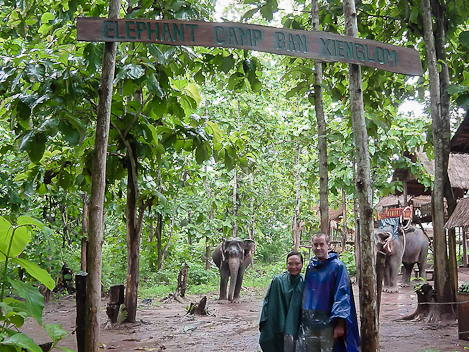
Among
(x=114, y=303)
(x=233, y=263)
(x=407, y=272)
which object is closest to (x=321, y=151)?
(x=114, y=303)

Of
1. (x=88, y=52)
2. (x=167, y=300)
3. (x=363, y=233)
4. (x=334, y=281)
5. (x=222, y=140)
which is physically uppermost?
(x=88, y=52)

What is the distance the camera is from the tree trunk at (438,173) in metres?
6.71

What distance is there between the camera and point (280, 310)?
4.22 metres

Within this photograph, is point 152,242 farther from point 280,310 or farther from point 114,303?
point 280,310

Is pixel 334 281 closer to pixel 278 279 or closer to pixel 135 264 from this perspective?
pixel 278 279

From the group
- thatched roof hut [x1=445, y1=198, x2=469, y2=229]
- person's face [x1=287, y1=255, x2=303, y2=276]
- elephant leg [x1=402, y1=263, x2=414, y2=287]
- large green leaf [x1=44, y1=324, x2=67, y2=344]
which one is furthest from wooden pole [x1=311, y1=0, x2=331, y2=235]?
elephant leg [x1=402, y1=263, x2=414, y2=287]

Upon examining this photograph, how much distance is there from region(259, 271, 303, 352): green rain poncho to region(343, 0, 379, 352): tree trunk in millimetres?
557

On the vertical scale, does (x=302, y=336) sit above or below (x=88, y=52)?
below

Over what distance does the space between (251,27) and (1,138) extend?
6356 millimetres

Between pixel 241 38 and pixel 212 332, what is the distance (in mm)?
4935

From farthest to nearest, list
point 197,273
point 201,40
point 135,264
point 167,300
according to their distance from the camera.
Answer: point 197,273
point 167,300
point 135,264
point 201,40

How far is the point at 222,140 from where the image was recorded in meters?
6.31

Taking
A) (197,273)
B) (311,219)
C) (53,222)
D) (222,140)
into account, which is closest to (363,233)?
(222,140)

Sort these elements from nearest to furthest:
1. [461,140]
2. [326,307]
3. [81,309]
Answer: [81,309]
[326,307]
[461,140]
